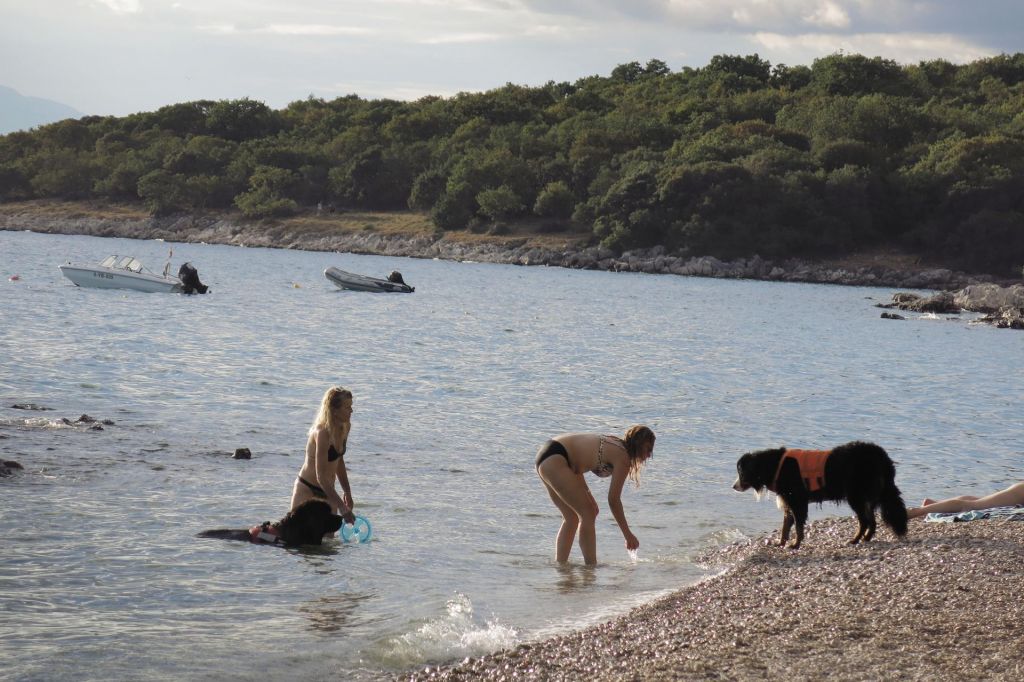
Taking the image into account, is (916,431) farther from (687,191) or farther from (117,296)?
(687,191)

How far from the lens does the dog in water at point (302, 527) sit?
1057cm

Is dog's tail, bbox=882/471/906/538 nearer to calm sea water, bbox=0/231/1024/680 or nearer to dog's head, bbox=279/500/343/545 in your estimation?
calm sea water, bbox=0/231/1024/680

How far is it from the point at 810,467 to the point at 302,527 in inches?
190

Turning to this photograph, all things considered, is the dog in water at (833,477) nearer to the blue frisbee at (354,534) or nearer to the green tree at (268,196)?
the blue frisbee at (354,534)

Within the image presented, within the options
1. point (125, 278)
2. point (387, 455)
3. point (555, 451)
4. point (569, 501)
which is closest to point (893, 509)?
point (569, 501)

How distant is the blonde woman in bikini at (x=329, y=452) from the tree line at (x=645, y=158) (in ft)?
289

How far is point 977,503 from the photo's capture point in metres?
11.8

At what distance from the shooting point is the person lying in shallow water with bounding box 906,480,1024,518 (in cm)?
1176

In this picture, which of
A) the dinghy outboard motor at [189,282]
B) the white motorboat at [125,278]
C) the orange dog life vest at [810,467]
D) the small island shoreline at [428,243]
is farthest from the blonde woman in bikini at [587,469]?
the small island shoreline at [428,243]

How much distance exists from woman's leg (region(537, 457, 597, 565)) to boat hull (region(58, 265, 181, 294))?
40297 millimetres

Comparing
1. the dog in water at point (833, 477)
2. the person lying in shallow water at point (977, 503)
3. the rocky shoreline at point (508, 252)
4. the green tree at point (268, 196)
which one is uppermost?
the green tree at point (268, 196)

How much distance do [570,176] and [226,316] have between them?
239ft

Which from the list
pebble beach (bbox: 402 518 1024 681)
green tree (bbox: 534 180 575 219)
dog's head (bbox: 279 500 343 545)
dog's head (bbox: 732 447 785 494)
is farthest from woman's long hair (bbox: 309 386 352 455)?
green tree (bbox: 534 180 575 219)

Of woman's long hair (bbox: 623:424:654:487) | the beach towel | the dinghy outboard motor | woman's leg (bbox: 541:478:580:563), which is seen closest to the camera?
woman's long hair (bbox: 623:424:654:487)
